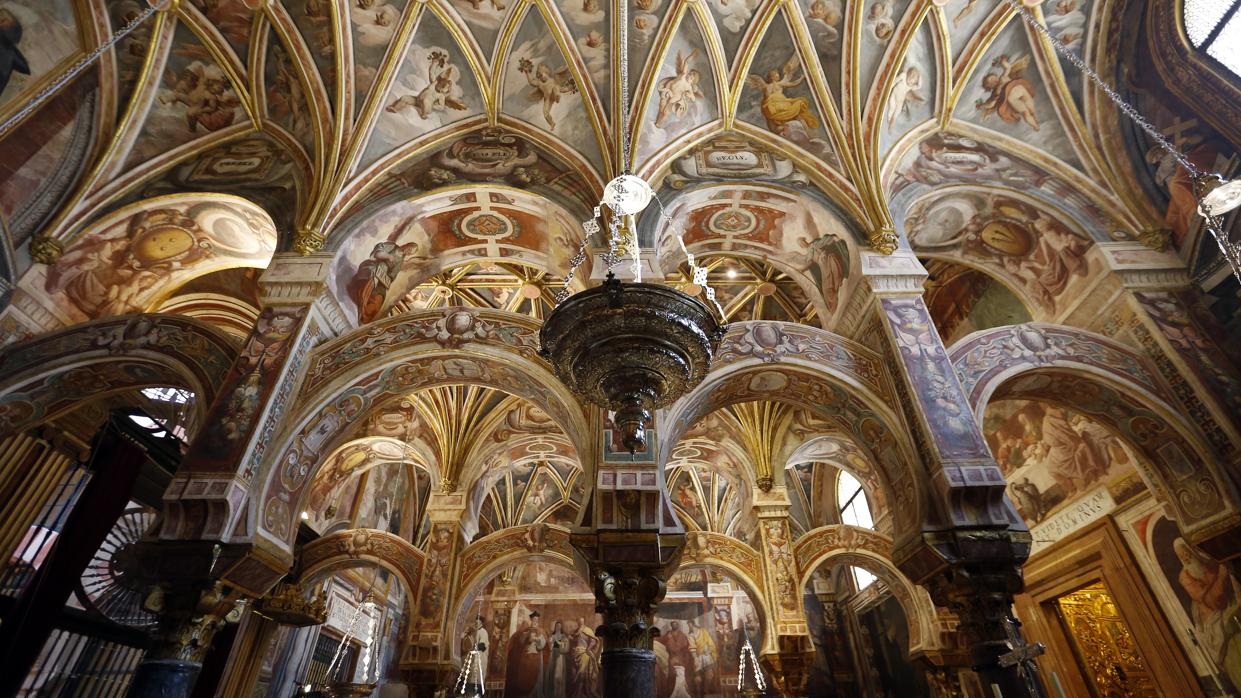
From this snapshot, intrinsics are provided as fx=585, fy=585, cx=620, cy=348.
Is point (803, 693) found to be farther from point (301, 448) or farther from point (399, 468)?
point (399, 468)

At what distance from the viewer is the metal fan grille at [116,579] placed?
8.88 m

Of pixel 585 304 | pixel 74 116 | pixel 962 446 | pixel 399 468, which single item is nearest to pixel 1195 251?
pixel 962 446

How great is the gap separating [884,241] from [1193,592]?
559cm

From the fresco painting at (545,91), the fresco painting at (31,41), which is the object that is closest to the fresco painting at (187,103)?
the fresco painting at (31,41)

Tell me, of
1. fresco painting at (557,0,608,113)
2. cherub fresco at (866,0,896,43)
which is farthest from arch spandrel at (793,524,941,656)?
fresco painting at (557,0,608,113)

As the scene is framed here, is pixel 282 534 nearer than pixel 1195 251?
Yes

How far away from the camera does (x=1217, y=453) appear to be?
6430mm

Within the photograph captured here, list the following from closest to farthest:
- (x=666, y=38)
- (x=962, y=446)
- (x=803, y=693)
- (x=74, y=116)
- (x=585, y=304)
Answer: (x=585, y=304) → (x=962, y=446) → (x=74, y=116) → (x=666, y=38) → (x=803, y=693)

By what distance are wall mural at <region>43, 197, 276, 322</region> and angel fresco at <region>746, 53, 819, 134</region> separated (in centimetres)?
786

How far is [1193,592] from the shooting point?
7.07 m

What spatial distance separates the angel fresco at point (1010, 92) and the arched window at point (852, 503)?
8.92m

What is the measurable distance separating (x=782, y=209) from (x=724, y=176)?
1034mm

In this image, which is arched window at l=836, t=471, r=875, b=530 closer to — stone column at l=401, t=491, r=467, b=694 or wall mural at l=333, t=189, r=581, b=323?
stone column at l=401, t=491, r=467, b=694

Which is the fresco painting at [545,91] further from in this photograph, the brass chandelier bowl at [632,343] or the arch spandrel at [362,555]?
the arch spandrel at [362,555]
